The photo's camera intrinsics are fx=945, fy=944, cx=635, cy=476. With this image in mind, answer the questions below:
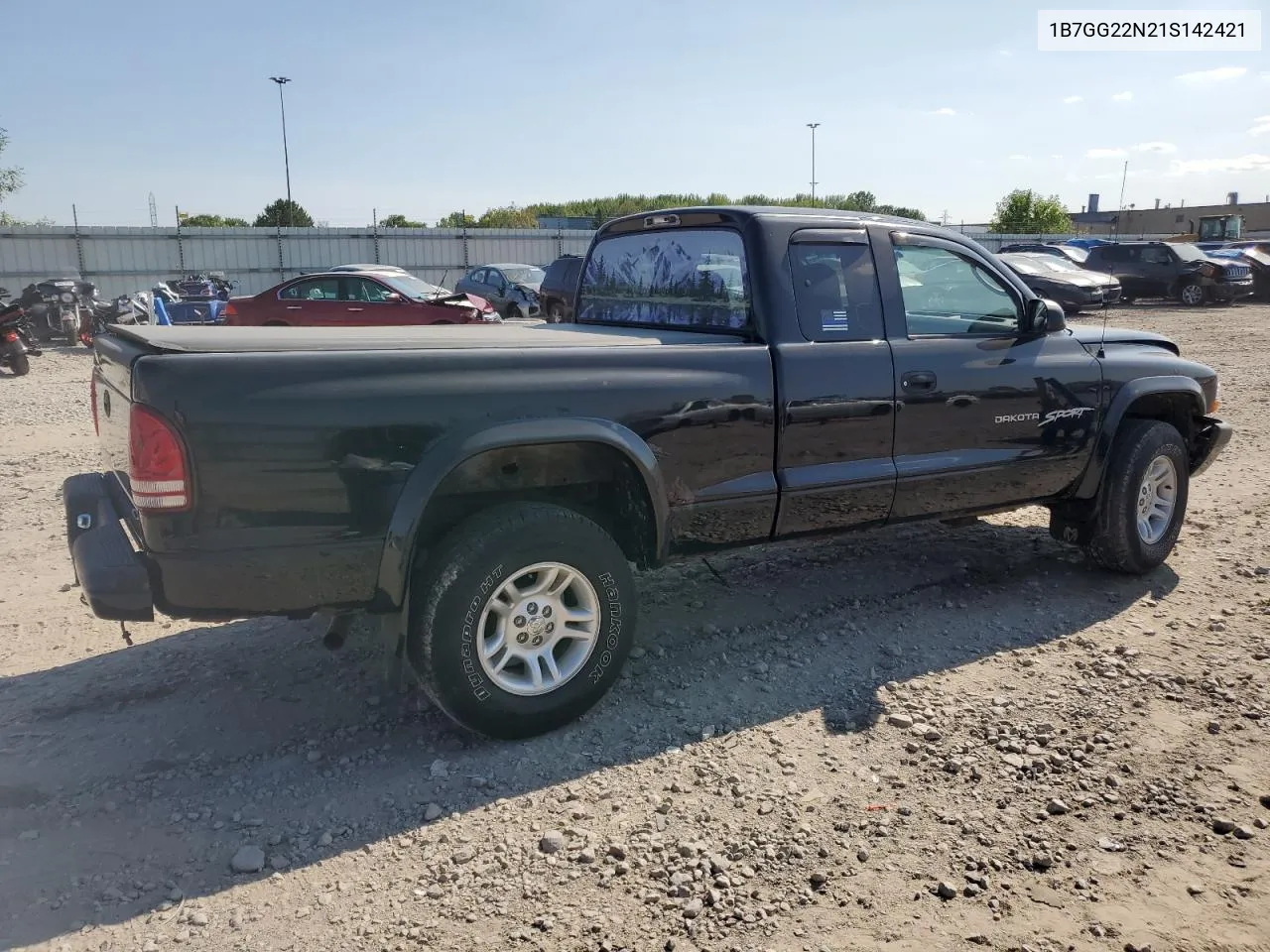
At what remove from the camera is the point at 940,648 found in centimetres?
441

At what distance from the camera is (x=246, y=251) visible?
2836cm

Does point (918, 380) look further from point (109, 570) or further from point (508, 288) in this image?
point (508, 288)

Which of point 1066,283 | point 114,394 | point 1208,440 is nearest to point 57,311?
point 114,394

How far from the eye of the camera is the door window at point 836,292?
414 centimetres

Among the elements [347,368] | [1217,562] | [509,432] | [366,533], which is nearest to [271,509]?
[366,533]

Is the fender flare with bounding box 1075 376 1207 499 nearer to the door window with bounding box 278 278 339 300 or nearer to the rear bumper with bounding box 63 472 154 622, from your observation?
the rear bumper with bounding box 63 472 154 622

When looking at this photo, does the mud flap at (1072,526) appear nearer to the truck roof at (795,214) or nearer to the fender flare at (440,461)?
the truck roof at (795,214)

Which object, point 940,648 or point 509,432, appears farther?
point 940,648

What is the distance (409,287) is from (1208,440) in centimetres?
1305

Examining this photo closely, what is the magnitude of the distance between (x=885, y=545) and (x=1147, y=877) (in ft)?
10.5

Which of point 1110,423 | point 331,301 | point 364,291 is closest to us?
point 1110,423

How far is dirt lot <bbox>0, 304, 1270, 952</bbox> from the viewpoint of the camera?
265 cm

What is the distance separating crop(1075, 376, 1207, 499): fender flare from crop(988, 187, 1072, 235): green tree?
169ft

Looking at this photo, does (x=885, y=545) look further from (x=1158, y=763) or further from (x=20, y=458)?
(x=20, y=458)
